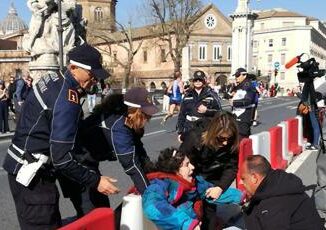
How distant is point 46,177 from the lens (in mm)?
3793

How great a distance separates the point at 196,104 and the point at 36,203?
4.08 metres

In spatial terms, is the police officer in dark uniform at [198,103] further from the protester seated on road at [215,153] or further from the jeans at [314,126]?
the jeans at [314,126]

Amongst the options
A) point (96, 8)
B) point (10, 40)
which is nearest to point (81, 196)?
point (96, 8)

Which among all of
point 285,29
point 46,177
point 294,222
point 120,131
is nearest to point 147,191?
point 120,131

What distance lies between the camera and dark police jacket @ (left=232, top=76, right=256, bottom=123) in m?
9.66

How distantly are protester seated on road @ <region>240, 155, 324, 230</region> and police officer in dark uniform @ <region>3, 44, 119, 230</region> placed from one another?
1039mm

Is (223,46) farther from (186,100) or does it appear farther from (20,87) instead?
(186,100)

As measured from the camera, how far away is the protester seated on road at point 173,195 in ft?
13.2

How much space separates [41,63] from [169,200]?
1688cm

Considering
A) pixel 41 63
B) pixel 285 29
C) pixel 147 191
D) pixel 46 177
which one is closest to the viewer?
pixel 46 177

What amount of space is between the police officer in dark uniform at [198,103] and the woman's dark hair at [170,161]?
8.87 ft

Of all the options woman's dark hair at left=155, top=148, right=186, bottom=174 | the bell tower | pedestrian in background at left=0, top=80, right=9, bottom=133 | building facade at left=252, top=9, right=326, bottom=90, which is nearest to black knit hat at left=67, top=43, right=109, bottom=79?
woman's dark hair at left=155, top=148, right=186, bottom=174

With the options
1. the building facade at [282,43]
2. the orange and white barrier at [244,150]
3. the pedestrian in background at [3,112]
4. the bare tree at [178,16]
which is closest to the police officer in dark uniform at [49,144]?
the orange and white barrier at [244,150]

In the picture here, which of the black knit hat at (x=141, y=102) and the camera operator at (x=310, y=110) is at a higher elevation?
the black knit hat at (x=141, y=102)
